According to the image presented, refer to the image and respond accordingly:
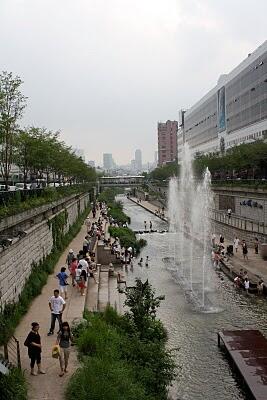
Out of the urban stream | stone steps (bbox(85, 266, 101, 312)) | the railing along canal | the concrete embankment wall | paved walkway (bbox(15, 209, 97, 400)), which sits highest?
the concrete embankment wall

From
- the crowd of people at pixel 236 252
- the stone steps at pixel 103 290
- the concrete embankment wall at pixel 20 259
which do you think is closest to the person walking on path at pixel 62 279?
the concrete embankment wall at pixel 20 259

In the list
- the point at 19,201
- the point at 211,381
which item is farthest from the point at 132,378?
the point at 19,201

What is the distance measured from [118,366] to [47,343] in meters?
3.59

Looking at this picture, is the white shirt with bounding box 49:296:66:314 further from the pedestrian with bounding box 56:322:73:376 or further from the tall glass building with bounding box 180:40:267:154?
the tall glass building with bounding box 180:40:267:154

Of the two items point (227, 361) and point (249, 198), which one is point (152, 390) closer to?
point (227, 361)

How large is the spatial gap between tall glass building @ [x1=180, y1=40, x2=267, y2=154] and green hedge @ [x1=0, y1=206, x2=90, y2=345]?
54.5m

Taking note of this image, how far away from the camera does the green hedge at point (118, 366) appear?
11977mm

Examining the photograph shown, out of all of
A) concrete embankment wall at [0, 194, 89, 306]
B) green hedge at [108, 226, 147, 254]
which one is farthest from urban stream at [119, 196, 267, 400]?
green hedge at [108, 226, 147, 254]

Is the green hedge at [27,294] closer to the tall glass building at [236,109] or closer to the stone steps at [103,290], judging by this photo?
the stone steps at [103,290]

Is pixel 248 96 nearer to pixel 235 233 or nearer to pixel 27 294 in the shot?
pixel 235 233

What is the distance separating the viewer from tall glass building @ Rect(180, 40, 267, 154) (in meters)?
79.9

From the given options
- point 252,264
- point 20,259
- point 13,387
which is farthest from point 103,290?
point 252,264

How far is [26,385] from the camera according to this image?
12.5m

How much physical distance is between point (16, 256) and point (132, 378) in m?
8.42
